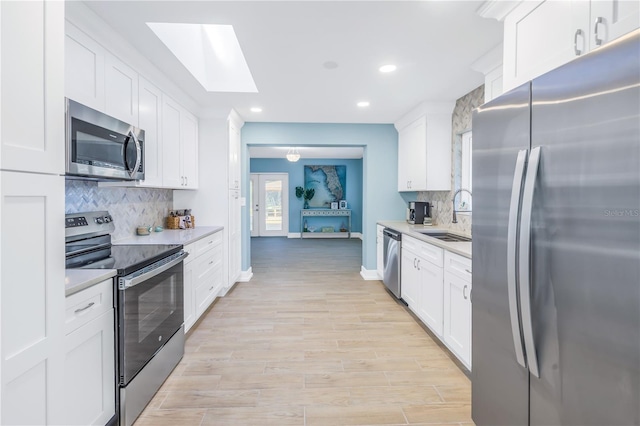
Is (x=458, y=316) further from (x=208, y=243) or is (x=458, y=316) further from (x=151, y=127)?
(x=151, y=127)

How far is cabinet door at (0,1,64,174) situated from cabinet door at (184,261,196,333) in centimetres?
181

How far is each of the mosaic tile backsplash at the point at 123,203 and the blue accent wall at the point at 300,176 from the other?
5.90 metres

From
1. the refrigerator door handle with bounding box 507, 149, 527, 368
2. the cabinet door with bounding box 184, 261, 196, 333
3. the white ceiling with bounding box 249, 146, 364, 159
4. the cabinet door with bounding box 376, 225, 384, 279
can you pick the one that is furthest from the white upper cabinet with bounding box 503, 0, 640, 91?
the white ceiling with bounding box 249, 146, 364, 159

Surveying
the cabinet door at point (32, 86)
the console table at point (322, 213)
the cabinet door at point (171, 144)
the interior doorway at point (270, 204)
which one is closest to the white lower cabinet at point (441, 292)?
the cabinet door at point (32, 86)

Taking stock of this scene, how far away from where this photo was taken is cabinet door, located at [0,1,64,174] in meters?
0.89

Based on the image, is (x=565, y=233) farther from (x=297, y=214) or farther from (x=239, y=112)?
(x=297, y=214)

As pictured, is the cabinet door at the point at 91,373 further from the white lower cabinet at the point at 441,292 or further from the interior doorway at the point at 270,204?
the interior doorway at the point at 270,204

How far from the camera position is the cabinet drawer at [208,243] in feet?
9.88

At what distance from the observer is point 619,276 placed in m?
0.87

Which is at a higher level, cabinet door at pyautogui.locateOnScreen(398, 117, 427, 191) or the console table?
cabinet door at pyautogui.locateOnScreen(398, 117, 427, 191)

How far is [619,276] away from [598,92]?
53 centimetres

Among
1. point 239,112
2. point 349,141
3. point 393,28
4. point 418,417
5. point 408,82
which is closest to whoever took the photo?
point 418,417

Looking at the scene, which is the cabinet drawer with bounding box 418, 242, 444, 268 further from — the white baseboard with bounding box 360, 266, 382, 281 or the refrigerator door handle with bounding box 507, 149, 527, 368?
the white baseboard with bounding box 360, 266, 382, 281

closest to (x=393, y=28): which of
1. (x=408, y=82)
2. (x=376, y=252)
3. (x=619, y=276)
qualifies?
(x=408, y=82)
